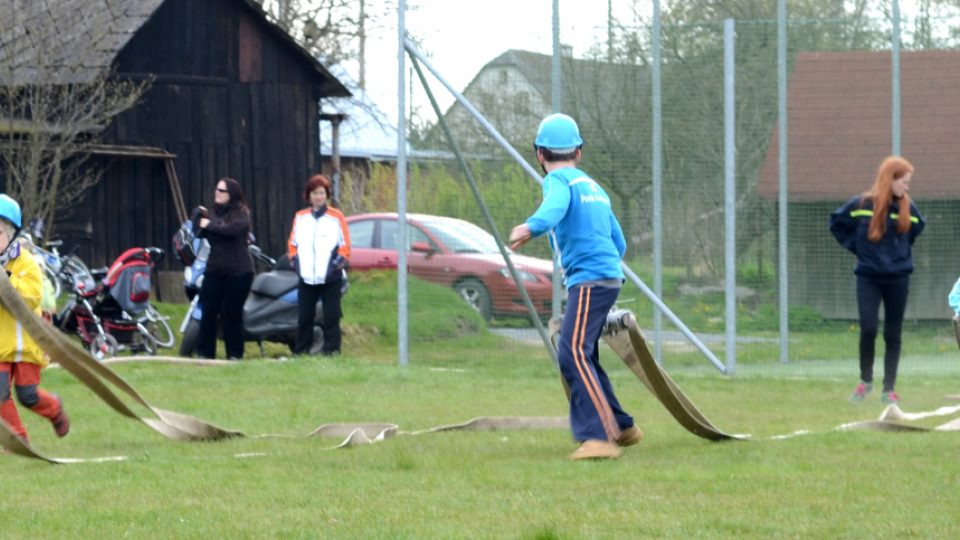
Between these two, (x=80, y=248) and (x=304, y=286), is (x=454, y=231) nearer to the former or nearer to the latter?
(x=304, y=286)

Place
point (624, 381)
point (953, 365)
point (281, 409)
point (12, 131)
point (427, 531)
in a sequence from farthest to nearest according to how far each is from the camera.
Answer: point (12, 131), point (953, 365), point (624, 381), point (281, 409), point (427, 531)

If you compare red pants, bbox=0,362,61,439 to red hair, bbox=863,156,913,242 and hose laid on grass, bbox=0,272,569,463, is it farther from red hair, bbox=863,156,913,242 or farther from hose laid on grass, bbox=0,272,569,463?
red hair, bbox=863,156,913,242

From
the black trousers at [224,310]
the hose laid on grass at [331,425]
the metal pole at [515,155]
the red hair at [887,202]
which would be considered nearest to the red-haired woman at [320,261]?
the black trousers at [224,310]

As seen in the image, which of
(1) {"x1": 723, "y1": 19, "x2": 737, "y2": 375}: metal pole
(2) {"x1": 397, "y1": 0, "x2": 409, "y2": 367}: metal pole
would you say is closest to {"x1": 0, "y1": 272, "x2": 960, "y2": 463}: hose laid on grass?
(1) {"x1": 723, "y1": 19, "x2": 737, "y2": 375}: metal pole

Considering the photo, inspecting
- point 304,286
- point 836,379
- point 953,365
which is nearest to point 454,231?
point 304,286

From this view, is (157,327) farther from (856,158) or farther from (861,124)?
(861,124)

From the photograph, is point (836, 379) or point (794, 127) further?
point (794, 127)

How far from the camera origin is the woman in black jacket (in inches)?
651

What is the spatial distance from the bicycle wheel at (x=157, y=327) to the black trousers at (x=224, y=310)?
70.5 inches

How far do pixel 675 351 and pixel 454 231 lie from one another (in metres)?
2.41

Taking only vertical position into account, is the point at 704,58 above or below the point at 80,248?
above

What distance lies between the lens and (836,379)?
14883mm

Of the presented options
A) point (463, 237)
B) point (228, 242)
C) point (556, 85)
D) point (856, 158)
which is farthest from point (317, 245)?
point (856, 158)

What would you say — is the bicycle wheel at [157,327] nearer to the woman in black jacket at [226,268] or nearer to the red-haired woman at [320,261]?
the woman in black jacket at [226,268]
